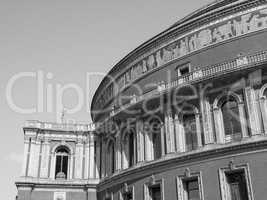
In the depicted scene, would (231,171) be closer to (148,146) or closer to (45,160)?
(148,146)

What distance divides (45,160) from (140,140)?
11.2 m

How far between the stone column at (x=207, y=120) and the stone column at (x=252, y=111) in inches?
89.0

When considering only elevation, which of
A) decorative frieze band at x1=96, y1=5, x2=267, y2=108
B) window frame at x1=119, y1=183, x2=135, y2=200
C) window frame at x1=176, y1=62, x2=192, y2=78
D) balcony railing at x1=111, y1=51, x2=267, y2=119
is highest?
decorative frieze band at x1=96, y1=5, x2=267, y2=108

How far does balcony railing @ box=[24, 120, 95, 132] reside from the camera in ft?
102

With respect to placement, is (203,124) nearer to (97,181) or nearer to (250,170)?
(250,170)

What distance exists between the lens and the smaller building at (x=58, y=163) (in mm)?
29297

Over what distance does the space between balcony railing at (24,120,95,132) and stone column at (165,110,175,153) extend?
39.1ft

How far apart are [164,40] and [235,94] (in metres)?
7.49

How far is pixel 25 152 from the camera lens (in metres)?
30.0

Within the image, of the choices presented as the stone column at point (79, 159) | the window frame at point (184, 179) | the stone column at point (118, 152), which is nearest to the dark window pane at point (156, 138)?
the window frame at point (184, 179)

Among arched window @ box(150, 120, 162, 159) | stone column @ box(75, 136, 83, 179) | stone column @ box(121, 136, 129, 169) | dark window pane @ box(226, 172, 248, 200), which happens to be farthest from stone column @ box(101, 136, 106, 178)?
dark window pane @ box(226, 172, 248, 200)

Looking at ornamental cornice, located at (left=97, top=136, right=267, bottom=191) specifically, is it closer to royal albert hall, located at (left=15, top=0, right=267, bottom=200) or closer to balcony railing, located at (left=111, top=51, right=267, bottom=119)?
royal albert hall, located at (left=15, top=0, right=267, bottom=200)

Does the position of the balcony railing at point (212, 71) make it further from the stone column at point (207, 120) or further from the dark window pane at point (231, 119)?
the dark window pane at point (231, 119)

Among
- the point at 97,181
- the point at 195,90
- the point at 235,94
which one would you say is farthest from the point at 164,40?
the point at 97,181
